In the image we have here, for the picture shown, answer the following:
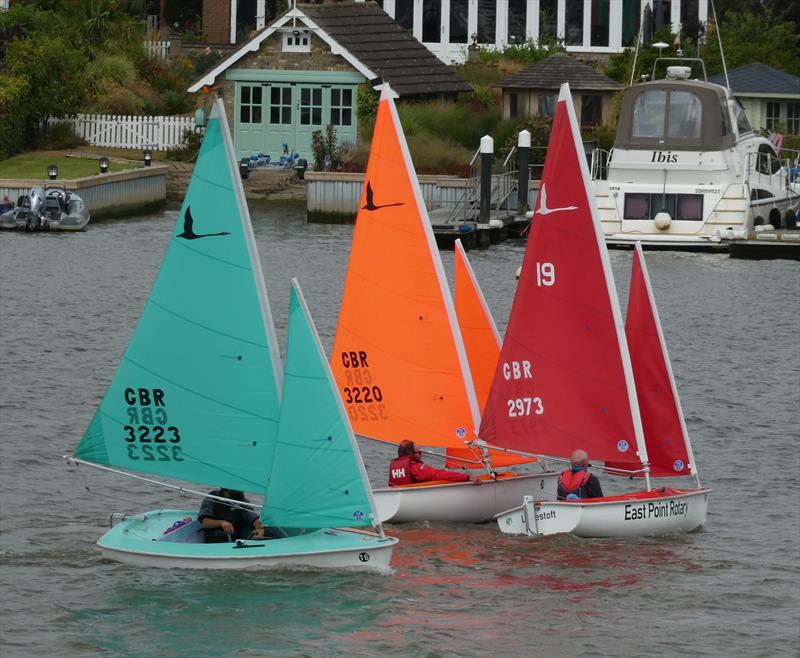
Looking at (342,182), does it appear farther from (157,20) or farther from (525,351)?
(525,351)

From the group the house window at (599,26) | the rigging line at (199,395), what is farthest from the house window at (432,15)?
the rigging line at (199,395)

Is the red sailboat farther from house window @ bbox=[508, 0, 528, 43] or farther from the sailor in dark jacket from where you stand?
house window @ bbox=[508, 0, 528, 43]

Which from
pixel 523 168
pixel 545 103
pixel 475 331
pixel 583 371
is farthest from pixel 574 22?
pixel 583 371

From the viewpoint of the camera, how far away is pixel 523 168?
50.6 m

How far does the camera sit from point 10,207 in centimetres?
4897

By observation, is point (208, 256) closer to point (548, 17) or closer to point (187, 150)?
point (187, 150)

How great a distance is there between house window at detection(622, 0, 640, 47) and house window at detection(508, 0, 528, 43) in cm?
427

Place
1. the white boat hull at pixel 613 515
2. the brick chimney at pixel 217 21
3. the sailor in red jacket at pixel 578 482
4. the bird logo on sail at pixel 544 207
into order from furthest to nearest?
the brick chimney at pixel 217 21 < the bird logo on sail at pixel 544 207 < the sailor in red jacket at pixel 578 482 < the white boat hull at pixel 613 515

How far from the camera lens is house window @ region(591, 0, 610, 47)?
71625 millimetres

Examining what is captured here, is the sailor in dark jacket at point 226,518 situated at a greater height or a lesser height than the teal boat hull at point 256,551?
greater

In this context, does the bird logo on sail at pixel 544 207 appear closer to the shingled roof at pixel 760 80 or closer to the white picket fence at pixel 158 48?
the shingled roof at pixel 760 80

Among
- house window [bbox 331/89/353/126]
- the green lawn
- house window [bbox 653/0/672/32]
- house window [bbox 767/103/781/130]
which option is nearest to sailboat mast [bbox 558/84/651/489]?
the green lawn

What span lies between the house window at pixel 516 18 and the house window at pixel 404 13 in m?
4.22

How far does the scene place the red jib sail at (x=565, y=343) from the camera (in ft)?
68.0
